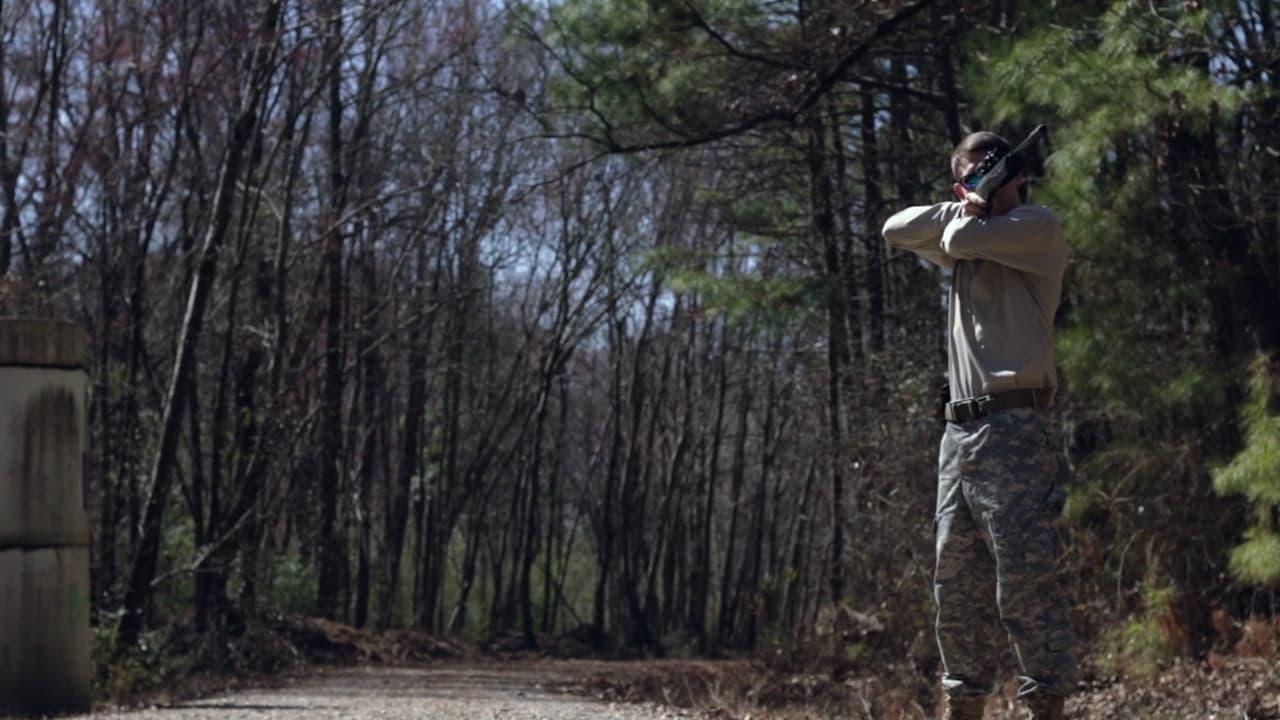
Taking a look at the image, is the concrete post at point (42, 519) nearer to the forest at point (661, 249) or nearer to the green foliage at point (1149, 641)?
the forest at point (661, 249)

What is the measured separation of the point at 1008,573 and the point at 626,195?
2482 centimetres

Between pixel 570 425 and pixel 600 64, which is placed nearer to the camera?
pixel 600 64

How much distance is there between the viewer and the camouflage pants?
505 centimetres

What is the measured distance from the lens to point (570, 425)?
42.2 metres

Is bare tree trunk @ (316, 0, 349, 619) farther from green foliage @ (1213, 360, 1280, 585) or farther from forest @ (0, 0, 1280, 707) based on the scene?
green foliage @ (1213, 360, 1280, 585)

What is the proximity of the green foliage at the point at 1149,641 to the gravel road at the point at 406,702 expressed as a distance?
2.95 m

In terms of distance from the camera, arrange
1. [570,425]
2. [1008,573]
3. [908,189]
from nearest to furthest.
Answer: [1008,573] → [908,189] → [570,425]

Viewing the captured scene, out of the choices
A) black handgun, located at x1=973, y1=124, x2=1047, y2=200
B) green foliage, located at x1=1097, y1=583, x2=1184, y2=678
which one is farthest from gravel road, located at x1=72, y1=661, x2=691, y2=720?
black handgun, located at x1=973, y1=124, x2=1047, y2=200

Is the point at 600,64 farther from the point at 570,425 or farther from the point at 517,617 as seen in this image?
the point at 570,425

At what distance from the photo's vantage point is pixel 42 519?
29.7ft

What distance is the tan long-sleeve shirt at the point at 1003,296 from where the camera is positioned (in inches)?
205

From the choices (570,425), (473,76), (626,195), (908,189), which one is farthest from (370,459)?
(908,189)

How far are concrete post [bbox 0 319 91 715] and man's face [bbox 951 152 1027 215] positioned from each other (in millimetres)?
5645

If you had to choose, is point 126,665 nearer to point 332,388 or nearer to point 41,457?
point 41,457
